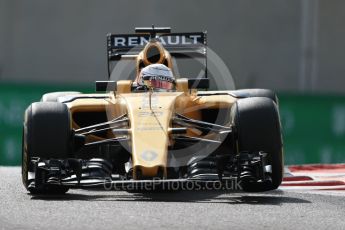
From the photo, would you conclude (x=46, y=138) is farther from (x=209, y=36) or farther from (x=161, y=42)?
(x=209, y=36)

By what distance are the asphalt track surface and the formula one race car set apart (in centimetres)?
20

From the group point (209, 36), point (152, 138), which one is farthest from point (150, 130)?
point (209, 36)

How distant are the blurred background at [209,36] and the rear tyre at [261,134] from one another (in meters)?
13.5

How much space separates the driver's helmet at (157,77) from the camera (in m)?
11.8

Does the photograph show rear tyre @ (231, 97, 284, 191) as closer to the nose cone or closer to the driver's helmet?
the nose cone

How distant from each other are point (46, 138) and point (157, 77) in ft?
5.52

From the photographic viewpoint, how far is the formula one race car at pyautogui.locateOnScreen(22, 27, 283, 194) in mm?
10281

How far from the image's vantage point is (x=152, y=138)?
10.4 metres

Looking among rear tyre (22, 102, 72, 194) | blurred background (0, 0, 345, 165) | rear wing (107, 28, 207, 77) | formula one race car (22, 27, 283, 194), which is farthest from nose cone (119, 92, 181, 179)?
blurred background (0, 0, 345, 165)

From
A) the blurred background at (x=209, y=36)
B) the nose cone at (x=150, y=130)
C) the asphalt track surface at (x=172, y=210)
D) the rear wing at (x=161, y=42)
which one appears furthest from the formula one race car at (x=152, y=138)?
the blurred background at (x=209, y=36)

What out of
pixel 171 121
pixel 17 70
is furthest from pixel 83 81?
pixel 171 121

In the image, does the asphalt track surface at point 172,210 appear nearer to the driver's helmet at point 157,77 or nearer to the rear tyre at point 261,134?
the rear tyre at point 261,134

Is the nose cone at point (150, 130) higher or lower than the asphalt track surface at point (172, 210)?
higher

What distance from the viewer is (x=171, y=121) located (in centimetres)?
1093
